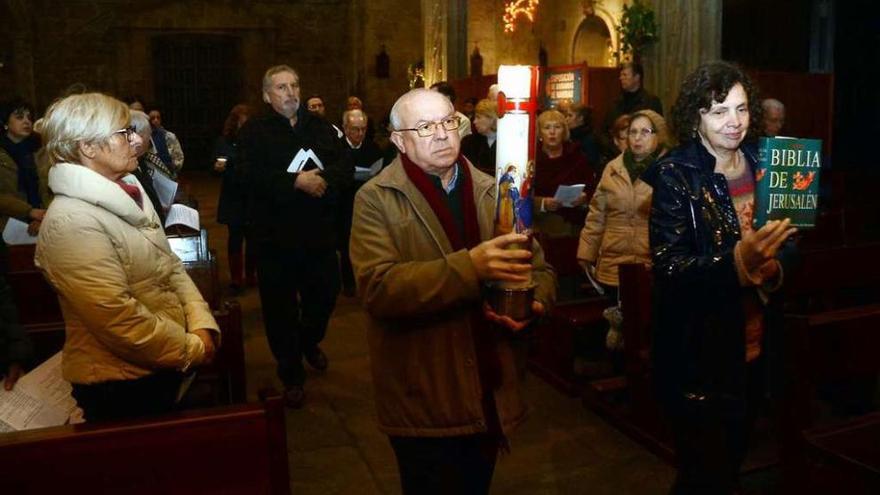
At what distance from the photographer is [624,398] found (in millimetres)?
4633

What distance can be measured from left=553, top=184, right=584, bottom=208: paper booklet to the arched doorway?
37.0ft

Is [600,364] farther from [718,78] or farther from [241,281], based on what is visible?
[241,281]

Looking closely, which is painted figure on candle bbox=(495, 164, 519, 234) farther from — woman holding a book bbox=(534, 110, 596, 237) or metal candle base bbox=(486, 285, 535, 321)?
woman holding a book bbox=(534, 110, 596, 237)

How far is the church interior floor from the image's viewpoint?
144 inches

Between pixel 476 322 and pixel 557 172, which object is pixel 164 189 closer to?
pixel 476 322

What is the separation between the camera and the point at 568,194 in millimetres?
5641

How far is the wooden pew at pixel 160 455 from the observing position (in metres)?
1.96

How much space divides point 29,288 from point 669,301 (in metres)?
3.18

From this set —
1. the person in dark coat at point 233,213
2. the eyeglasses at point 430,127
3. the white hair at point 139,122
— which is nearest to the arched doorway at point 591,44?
the person in dark coat at point 233,213

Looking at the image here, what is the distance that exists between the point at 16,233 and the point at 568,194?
12.3 ft

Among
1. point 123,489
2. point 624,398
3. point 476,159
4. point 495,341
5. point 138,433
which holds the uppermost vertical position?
point 476,159

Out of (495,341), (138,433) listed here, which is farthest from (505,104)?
(138,433)

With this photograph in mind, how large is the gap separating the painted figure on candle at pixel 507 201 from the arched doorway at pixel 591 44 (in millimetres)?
15149

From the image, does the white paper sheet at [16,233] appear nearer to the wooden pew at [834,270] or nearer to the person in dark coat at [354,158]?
the person in dark coat at [354,158]
